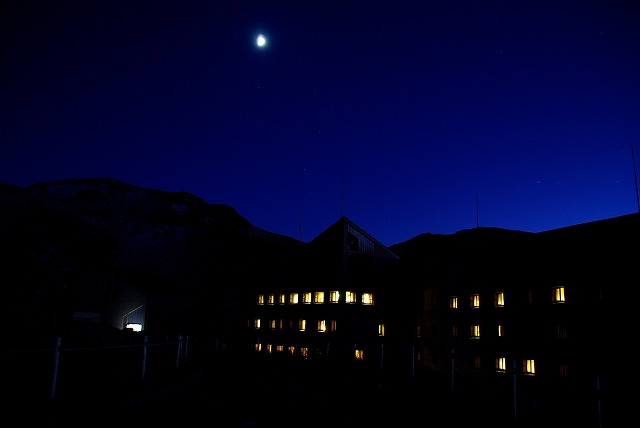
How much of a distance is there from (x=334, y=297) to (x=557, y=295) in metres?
17.5

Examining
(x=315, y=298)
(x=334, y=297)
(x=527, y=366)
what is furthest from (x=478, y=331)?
(x=315, y=298)

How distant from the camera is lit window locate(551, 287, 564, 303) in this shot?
25188 mm

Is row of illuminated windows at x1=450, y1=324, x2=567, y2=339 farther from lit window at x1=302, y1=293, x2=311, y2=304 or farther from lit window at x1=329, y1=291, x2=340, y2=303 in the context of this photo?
lit window at x1=302, y1=293, x2=311, y2=304

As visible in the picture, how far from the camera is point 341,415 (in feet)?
29.2

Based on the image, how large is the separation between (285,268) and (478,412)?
34030 mm

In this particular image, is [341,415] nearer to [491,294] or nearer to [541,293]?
[541,293]

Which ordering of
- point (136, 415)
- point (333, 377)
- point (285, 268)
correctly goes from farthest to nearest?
point (285, 268) → point (333, 377) → point (136, 415)

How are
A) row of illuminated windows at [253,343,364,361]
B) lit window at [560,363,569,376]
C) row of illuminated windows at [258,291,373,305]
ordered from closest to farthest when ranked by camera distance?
lit window at [560,363,569,376] < row of illuminated windows at [258,291,373,305] < row of illuminated windows at [253,343,364,361]

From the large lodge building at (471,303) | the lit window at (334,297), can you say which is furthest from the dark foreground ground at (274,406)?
the lit window at (334,297)

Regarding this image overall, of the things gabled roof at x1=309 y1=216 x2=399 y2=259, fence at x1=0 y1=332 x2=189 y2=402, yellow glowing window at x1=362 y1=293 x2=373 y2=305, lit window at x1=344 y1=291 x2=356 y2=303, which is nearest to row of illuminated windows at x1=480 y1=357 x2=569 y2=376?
yellow glowing window at x1=362 y1=293 x2=373 y2=305

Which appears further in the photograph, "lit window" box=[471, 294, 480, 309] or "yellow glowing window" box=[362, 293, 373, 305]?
"yellow glowing window" box=[362, 293, 373, 305]

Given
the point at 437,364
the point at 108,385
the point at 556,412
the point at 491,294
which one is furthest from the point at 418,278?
the point at 108,385

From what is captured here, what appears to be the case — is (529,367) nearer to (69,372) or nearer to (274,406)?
(274,406)

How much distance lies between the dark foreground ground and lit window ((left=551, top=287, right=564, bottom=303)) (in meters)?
15.7
